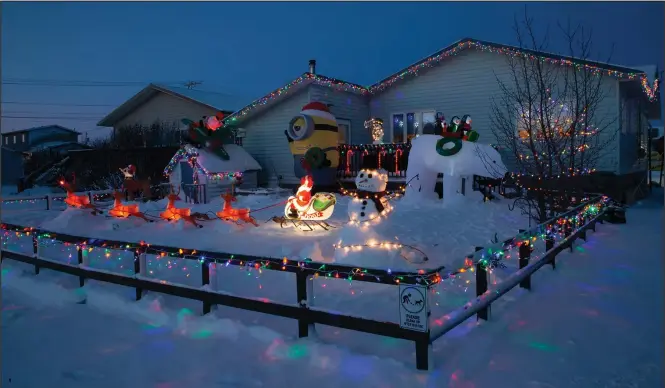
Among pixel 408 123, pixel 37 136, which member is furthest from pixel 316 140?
pixel 37 136

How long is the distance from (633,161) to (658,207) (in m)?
3.39

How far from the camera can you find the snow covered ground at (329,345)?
439cm

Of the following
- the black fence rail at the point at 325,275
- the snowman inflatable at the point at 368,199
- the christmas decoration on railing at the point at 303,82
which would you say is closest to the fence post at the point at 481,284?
the black fence rail at the point at 325,275

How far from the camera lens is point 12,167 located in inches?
1528

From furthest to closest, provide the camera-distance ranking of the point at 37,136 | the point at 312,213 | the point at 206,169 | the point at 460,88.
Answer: the point at 37,136, the point at 460,88, the point at 206,169, the point at 312,213

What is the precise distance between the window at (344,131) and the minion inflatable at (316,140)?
9.18ft

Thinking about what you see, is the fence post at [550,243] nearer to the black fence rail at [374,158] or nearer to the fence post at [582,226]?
the fence post at [582,226]

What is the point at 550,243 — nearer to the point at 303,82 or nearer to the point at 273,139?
the point at 303,82

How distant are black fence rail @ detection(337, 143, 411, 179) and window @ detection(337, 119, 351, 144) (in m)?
1.82

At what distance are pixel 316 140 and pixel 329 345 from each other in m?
12.7

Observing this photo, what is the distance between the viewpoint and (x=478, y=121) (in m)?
18.6

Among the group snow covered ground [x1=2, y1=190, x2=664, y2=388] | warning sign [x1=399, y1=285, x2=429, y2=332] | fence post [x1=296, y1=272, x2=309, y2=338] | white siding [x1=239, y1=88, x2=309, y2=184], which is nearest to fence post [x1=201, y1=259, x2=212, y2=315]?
snow covered ground [x1=2, y1=190, x2=664, y2=388]

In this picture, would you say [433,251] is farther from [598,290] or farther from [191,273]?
[191,273]

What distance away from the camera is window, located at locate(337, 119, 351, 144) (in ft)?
67.5
